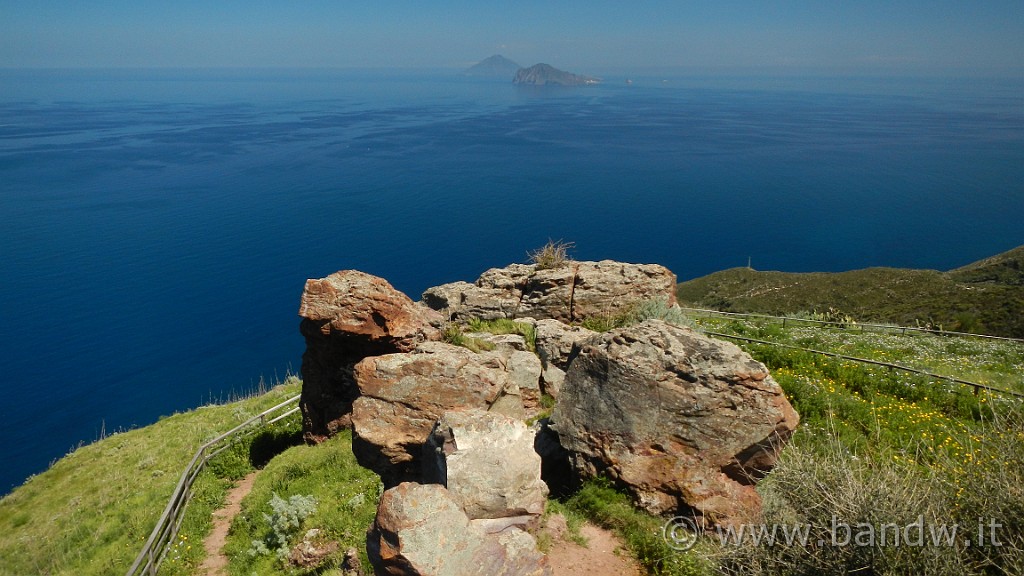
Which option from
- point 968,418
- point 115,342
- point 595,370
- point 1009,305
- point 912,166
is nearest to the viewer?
point 595,370

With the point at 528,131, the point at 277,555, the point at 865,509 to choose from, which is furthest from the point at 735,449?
the point at 528,131

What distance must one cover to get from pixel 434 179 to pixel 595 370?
377ft

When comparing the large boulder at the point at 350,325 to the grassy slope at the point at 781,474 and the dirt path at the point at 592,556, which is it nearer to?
the grassy slope at the point at 781,474

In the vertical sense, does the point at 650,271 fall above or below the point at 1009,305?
above

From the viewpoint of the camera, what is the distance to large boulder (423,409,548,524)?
894cm

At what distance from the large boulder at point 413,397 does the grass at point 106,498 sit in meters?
5.72

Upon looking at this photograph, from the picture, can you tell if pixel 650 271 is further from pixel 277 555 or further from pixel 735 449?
pixel 277 555

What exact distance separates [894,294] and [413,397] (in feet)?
180

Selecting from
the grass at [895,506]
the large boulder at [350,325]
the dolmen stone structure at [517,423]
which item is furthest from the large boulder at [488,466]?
the large boulder at [350,325]

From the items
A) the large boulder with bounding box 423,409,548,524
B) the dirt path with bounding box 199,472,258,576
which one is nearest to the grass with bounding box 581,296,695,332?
the large boulder with bounding box 423,409,548,524

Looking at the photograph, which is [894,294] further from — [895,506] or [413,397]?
[895,506]

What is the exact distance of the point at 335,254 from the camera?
278 ft

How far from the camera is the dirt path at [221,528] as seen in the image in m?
13.0

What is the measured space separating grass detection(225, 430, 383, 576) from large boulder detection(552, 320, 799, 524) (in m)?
4.82
